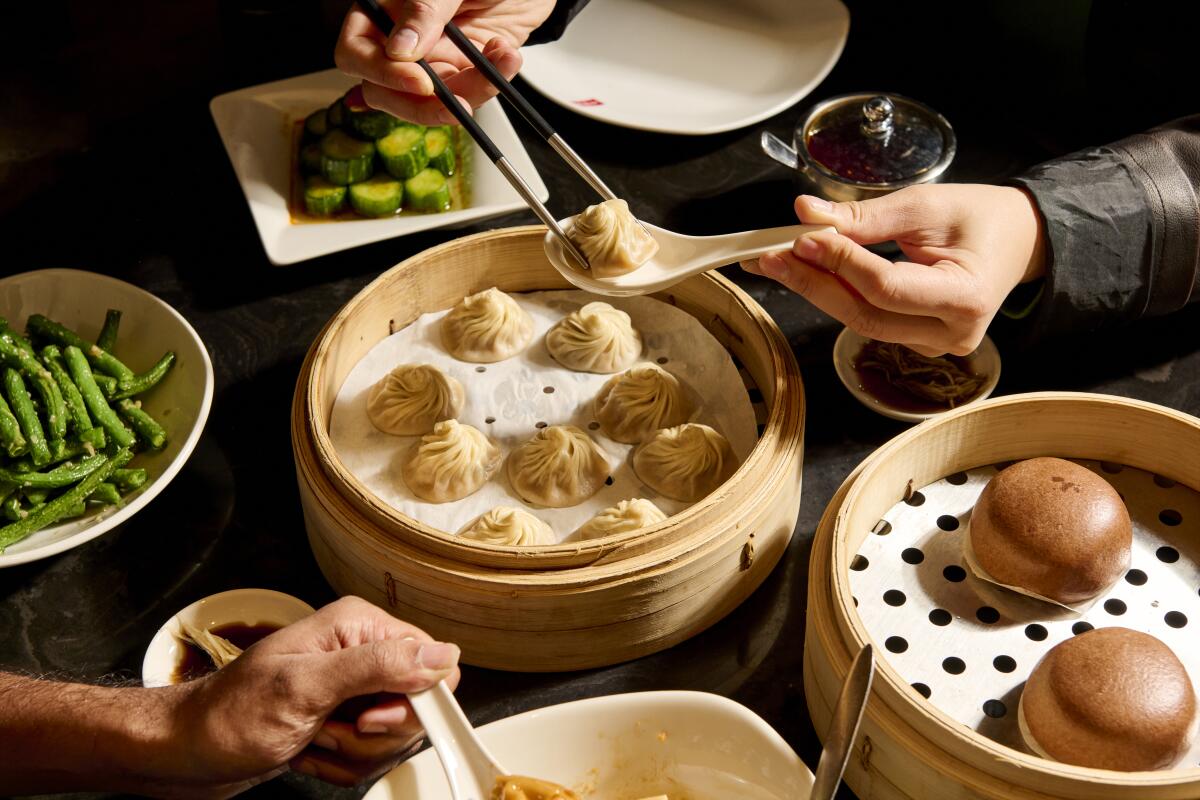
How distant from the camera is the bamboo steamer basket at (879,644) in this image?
1.80m

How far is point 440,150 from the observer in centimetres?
340

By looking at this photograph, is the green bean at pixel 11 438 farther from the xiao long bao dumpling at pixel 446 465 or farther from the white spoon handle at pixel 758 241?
the white spoon handle at pixel 758 241

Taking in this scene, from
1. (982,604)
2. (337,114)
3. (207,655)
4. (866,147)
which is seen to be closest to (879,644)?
(982,604)

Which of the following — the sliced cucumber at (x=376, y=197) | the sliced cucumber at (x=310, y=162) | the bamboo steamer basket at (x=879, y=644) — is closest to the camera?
the bamboo steamer basket at (x=879, y=644)

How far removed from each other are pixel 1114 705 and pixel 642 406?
3.87 feet

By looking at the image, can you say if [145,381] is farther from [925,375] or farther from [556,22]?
[925,375]

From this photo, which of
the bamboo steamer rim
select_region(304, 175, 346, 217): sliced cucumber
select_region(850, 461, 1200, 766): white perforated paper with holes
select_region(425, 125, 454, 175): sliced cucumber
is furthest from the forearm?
select_region(425, 125, 454, 175): sliced cucumber

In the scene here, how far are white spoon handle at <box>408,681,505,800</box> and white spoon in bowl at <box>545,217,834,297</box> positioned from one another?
1.01 metres

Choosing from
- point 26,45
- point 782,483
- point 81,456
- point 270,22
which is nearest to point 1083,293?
point 782,483

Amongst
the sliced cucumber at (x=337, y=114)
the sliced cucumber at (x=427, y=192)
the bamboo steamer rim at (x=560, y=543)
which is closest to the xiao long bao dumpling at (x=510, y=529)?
the bamboo steamer rim at (x=560, y=543)

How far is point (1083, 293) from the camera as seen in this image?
105 inches

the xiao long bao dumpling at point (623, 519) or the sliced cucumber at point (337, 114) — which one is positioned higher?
the sliced cucumber at point (337, 114)

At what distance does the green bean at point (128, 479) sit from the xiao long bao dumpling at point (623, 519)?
3.22ft

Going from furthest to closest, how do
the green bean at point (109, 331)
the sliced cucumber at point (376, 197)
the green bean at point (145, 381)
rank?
the sliced cucumber at point (376, 197) < the green bean at point (109, 331) < the green bean at point (145, 381)
